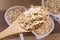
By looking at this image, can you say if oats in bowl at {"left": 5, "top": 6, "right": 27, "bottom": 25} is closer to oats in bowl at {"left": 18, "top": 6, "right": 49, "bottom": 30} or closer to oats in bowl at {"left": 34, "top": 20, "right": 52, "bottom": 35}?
oats in bowl at {"left": 34, "top": 20, "right": 52, "bottom": 35}

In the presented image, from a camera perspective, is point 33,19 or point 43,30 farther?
point 43,30

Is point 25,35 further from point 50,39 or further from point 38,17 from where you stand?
point 38,17

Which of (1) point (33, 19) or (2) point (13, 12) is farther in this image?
(2) point (13, 12)

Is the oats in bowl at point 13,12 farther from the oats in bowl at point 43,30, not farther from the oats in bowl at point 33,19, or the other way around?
the oats in bowl at point 33,19

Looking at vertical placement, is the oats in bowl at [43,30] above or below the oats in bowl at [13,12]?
below

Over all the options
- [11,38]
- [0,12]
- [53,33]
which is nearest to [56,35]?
[53,33]

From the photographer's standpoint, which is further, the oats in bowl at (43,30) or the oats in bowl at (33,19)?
the oats in bowl at (43,30)

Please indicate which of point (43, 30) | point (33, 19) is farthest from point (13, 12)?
point (33, 19)

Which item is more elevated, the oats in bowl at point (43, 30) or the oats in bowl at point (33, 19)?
the oats in bowl at point (33, 19)

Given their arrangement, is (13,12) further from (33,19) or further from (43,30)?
(33,19)

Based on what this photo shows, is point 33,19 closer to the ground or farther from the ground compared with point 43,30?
farther from the ground

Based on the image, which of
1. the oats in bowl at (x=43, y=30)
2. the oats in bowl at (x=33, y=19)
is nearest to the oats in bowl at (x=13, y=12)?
the oats in bowl at (x=43, y=30)
